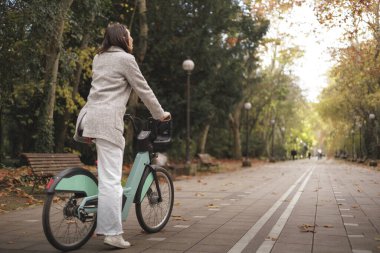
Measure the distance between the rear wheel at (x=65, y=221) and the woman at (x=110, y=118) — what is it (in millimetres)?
236

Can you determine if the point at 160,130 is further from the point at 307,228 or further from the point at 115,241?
the point at 307,228

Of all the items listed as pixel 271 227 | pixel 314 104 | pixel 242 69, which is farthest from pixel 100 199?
pixel 314 104

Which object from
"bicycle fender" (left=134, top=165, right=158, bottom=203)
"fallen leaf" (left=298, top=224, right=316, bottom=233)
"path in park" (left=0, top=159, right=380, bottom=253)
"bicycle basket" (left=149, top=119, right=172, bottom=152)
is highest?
"bicycle basket" (left=149, top=119, right=172, bottom=152)

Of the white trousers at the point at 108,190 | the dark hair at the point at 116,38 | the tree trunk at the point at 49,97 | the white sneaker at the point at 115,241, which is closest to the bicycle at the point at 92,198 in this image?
the white trousers at the point at 108,190

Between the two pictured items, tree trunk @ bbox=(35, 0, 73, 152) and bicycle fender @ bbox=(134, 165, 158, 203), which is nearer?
bicycle fender @ bbox=(134, 165, 158, 203)

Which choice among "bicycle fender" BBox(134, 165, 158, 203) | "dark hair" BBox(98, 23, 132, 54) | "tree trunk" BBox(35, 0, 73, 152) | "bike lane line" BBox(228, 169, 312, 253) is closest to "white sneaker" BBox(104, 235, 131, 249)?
"bicycle fender" BBox(134, 165, 158, 203)

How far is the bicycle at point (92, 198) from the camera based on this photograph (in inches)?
176

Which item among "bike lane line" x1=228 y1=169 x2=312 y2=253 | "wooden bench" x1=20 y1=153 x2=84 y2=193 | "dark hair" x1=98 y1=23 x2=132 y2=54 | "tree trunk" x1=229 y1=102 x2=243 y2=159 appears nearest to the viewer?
"dark hair" x1=98 y1=23 x2=132 y2=54

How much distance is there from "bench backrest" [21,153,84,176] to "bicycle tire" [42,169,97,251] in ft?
15.7

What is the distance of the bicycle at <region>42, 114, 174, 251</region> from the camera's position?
14.7 feet

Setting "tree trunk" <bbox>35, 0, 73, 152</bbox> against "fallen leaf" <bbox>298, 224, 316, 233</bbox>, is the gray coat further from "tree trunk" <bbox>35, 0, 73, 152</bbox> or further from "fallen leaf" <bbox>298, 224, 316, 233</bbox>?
"tree trunk" <bbox>35, 0, 73, 152</bbox>

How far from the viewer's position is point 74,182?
4598 mm

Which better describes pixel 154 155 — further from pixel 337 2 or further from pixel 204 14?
pixel 204 14

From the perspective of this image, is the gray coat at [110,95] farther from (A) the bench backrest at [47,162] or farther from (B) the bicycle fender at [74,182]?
(A) the bench backrest at [47,162]
